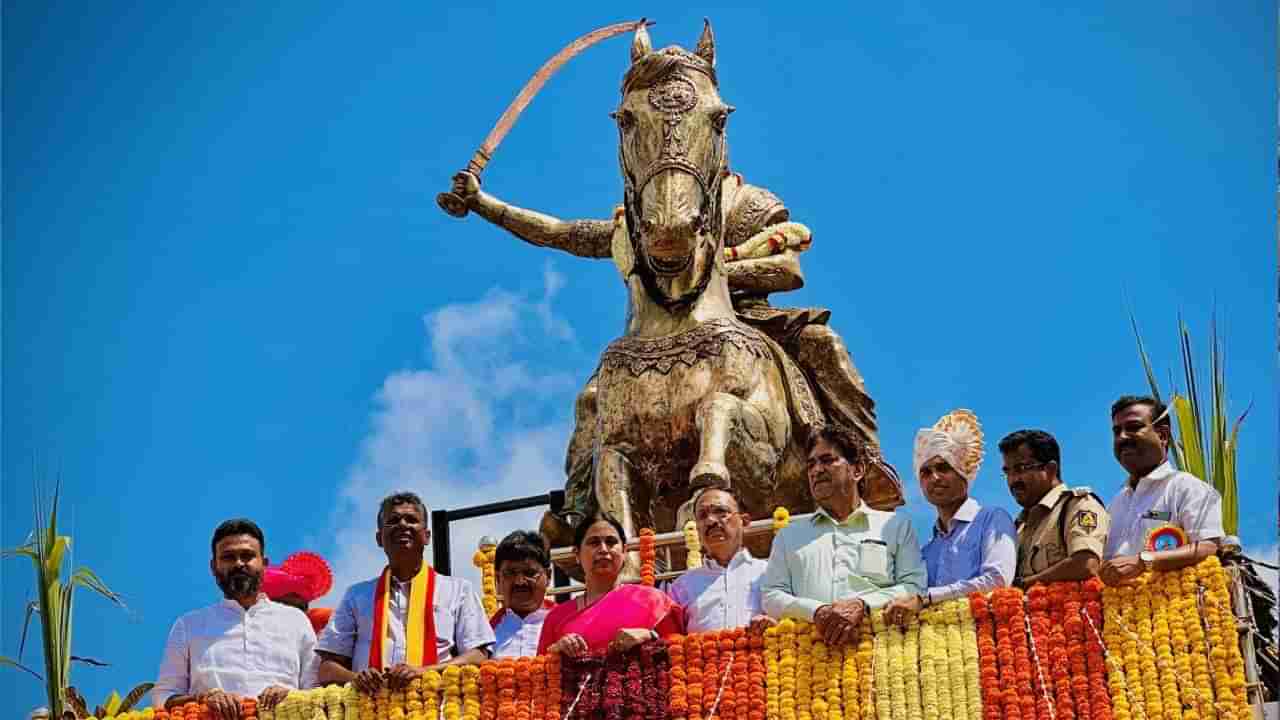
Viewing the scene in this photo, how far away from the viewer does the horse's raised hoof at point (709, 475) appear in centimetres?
1190

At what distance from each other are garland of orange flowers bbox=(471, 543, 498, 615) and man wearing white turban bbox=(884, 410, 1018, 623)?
314 centimetres

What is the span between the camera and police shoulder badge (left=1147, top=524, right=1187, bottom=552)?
923 centimetres

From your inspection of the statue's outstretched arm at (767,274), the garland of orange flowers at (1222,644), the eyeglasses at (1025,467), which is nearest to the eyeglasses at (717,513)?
the eyeglasses at (1025,467)

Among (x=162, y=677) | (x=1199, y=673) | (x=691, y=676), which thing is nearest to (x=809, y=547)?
(x=691, y=676)

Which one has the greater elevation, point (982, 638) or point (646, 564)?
point (646, 564)

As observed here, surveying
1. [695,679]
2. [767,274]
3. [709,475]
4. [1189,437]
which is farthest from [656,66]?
[695,679]

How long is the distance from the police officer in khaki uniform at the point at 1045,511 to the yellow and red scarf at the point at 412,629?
2.41m

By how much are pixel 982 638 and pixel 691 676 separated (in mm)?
1129

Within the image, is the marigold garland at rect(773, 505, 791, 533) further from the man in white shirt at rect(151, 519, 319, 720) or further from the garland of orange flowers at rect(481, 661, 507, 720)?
the man in white shirt at rect(151, 519, 319, 720)

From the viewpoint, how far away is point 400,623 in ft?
33.1

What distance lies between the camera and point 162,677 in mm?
10266

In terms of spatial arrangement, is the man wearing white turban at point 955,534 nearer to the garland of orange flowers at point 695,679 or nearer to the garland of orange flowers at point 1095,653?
the garland of orange flowers at point 1095,653

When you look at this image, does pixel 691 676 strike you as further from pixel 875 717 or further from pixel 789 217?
pixel 789 217

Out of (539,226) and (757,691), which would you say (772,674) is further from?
(539,226)
